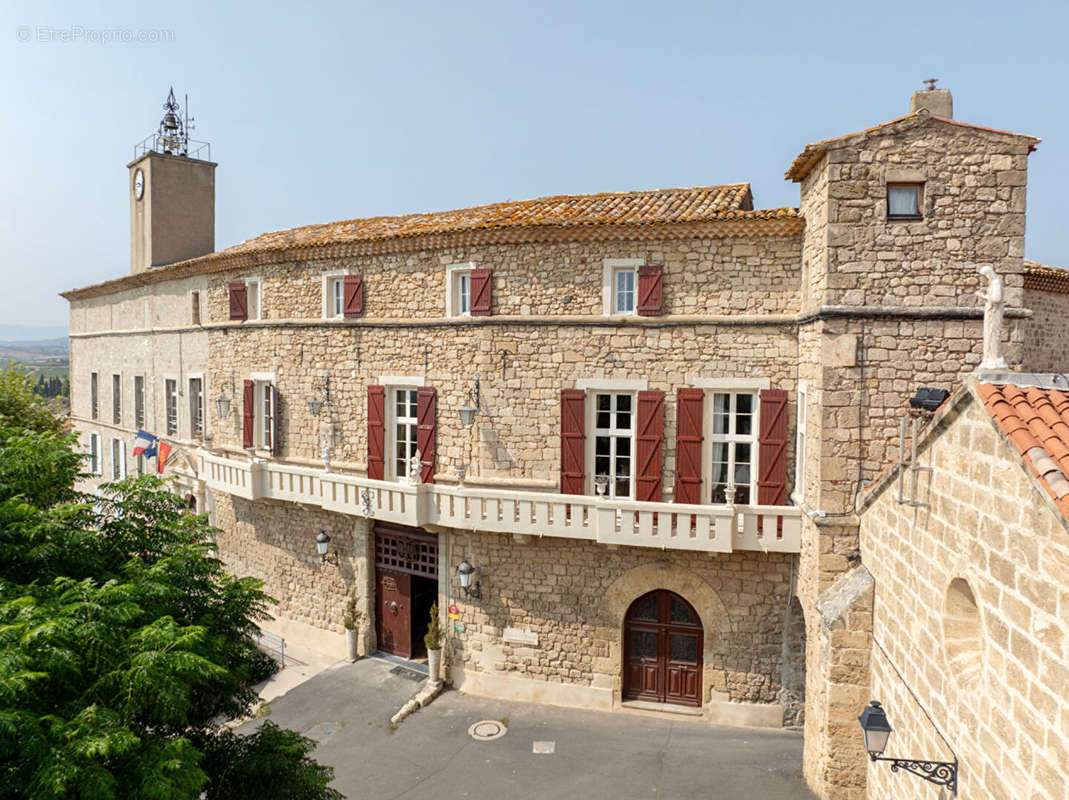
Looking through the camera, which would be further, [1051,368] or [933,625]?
[1051,368]

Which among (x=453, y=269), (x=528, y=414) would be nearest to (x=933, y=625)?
(x=528, y=414)

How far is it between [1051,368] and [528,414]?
10837 millimetres

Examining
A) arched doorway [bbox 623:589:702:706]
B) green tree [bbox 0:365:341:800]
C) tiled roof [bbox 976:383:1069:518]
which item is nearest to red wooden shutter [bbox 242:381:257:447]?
green tree [bbox 0:365:341:800]

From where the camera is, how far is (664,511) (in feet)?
39.3

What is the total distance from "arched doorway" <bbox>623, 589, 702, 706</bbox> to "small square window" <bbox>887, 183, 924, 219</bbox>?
7.42 metres

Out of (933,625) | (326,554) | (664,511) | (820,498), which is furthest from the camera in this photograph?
(326,554)

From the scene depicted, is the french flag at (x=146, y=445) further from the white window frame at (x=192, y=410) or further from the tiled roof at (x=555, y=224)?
the tiled roof at (x=555, y=224)

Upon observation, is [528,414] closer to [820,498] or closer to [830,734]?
[820,498]

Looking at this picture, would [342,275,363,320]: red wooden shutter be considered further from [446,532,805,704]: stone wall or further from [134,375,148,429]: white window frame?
[134,375,148,429]: white window frame

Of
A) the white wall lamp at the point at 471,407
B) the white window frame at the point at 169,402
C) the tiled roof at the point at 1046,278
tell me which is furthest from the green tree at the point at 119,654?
the tiled roof at the point at 1046,278

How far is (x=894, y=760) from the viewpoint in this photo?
252 inches

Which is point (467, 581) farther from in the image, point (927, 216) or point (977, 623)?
point (927, 216)

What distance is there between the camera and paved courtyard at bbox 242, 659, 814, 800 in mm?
10883

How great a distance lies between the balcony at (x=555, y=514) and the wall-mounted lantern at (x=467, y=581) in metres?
0.90
